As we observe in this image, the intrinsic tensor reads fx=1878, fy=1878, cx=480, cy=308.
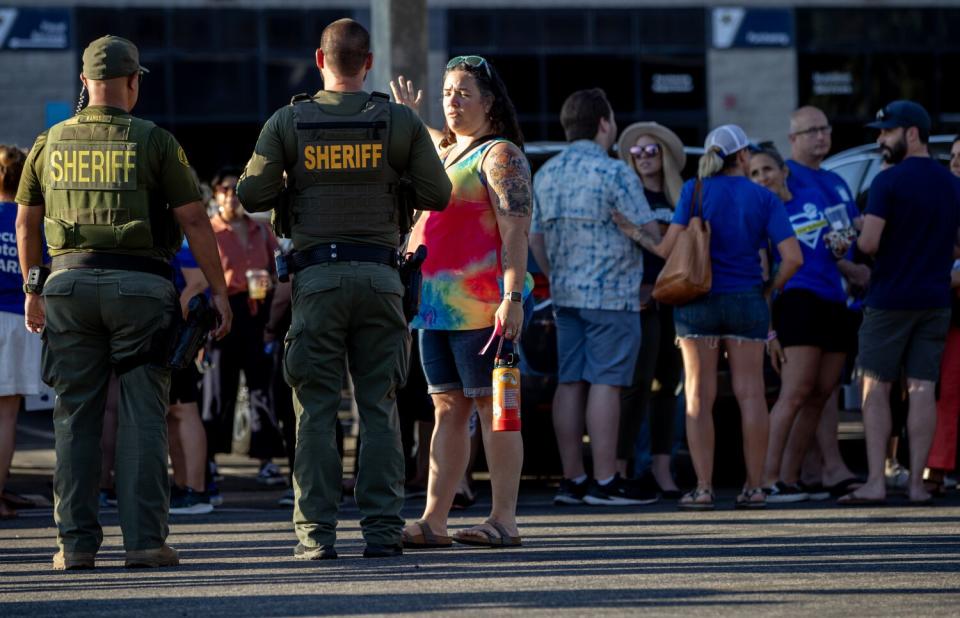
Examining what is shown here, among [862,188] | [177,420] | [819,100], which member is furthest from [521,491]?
[819,100]

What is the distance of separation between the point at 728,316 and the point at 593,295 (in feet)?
2.69

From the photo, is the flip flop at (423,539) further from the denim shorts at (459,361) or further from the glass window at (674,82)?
the glass window at (674,82)

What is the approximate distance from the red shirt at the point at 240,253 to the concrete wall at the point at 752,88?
19053 mm

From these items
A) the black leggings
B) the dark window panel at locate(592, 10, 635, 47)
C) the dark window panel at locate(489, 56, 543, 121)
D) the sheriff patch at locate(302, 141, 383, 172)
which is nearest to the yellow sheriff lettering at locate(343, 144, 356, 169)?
the sheriff patch at locate(302, 141, 383, 172)

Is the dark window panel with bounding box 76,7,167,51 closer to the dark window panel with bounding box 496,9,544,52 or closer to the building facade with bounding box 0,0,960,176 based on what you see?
the building facade with bounding box 0,0,960,176

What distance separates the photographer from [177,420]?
1014cm

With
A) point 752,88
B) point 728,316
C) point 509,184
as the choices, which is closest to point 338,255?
point 509,184

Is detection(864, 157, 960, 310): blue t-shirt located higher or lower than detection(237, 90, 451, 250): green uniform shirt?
lower

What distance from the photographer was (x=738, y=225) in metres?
9.57

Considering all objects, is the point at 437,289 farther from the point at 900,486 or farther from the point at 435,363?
the point at 900,486

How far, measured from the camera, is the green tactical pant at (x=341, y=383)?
23.7 feet

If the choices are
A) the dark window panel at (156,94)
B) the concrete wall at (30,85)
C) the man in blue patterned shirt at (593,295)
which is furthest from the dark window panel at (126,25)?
the man in blue patterned shirt at (593,295)

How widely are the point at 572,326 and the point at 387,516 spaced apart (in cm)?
298

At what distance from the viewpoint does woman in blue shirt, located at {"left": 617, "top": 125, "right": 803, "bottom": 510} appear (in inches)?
376
